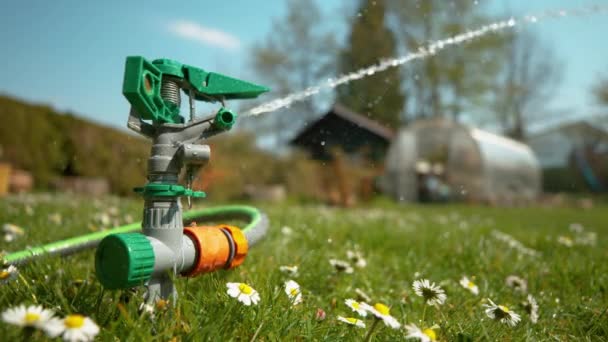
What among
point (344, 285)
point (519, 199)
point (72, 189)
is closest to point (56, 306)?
→ point (344, 285)

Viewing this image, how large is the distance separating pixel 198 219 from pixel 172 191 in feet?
4.07

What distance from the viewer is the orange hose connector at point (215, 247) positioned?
48.0 inches

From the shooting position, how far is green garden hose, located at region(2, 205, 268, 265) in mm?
1661

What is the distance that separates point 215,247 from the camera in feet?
4.06

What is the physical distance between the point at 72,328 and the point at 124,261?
0.70 ft

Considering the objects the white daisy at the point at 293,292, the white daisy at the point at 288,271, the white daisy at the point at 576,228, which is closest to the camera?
the white daisy at the point at 293,292

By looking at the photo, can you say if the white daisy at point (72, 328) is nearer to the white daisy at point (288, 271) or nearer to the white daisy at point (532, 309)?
the white daisy at point (288, 271)

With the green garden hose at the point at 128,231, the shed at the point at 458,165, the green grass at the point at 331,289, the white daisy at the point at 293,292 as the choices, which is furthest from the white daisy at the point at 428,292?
the shed at the point at 458,165

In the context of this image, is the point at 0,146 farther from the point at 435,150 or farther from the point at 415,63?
the point at 435,150

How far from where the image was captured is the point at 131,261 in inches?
40.8

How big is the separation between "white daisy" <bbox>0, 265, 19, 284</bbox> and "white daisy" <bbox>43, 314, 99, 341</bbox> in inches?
16.8

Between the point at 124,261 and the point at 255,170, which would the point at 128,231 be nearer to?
the point at 124,261

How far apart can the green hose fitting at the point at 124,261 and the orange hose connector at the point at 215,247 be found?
0.49ft

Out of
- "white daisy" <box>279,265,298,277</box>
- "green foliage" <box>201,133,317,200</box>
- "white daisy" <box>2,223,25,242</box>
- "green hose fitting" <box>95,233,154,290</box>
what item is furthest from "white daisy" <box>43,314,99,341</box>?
"green foliage" <box>201,133,317,200</box>
